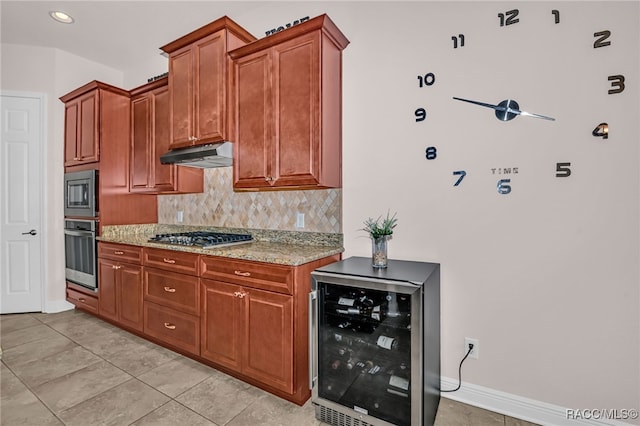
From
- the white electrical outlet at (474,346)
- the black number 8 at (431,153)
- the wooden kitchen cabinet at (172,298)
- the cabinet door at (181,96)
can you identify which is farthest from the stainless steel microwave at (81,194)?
the white electrical outlet at (474,346)

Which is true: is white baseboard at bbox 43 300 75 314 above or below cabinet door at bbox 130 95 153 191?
below

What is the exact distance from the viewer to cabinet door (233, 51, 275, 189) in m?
2.41

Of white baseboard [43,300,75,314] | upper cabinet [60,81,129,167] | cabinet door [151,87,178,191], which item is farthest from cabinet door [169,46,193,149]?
white baseboard [43,300,75,314]

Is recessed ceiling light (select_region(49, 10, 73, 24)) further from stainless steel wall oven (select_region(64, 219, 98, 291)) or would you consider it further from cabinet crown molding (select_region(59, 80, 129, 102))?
stainless steel wall oven (select_region(64, 219, 98, 291))

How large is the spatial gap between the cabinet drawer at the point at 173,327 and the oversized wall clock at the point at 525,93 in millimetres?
2148

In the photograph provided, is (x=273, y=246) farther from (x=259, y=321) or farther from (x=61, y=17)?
(x=61, y=17)

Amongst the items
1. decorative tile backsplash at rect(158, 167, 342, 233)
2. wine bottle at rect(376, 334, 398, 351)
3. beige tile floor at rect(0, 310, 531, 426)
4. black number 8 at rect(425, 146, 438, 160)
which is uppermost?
black number 8 at rect(425, 146, 438, 160)

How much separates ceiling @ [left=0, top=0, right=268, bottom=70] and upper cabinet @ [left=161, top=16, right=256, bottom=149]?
Result: 41 cm

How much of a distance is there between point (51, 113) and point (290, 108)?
3334 millimetres

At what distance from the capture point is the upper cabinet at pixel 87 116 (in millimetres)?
3414

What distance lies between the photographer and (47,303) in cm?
370

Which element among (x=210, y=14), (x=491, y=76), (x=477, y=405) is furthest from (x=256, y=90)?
(x=477, y=405)

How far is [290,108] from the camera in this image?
230cm

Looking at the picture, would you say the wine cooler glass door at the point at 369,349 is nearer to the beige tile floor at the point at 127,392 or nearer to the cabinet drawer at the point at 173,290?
the beige tile floor at the point at 127,392
